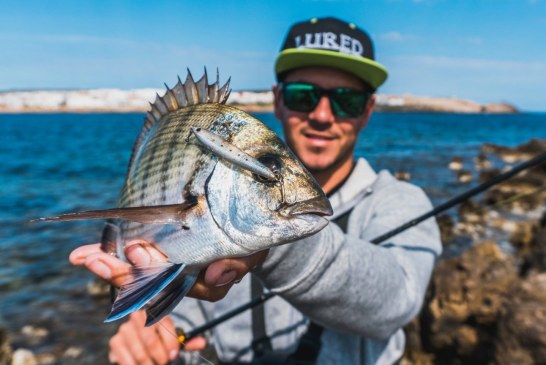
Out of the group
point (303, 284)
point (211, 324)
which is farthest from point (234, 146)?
point (211, 324)

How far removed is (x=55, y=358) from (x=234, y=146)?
5596mm

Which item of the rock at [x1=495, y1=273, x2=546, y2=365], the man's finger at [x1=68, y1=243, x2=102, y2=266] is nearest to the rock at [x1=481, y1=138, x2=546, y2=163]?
the rock at [x1=495, y1=273, x2=546, y2=365]

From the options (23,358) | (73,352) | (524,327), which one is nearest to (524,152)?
(524,327)

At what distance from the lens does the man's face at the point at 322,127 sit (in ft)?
11.9

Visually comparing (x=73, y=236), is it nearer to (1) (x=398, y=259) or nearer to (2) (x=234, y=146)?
(1) (x=398, y=259)

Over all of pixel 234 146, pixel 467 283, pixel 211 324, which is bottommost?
pixel 467 283

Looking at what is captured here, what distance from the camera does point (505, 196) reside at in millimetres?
14359

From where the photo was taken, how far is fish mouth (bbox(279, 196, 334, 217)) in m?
1.34

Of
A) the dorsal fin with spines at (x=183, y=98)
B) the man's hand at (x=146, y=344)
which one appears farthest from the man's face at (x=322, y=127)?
the dorsal fin with spines at (x=183, y=98)

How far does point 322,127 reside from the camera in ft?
11.9

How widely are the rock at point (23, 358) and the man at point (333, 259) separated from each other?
124 inches

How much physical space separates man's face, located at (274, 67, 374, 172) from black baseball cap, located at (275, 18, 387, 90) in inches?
3.2

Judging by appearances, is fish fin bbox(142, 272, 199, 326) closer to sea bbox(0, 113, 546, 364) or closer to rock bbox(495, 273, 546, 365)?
rock bbox(495, 273, 546, 365)

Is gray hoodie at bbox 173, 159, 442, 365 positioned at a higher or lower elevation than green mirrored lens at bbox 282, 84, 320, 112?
lower
